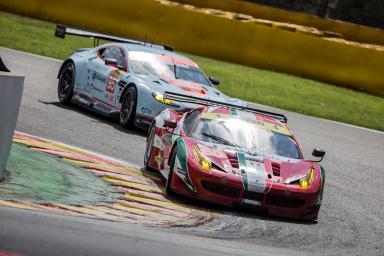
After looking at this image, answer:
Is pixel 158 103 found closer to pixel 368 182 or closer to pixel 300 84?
pixel 368 182

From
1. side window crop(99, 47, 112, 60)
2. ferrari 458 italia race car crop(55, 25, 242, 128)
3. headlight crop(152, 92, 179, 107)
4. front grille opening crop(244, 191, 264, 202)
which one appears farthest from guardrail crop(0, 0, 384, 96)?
front grille opening crop(244, 191, 264, 202)

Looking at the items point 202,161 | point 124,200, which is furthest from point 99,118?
point 124,200

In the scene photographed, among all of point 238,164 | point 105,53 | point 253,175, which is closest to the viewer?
point 253,175

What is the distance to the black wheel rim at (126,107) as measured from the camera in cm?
1663

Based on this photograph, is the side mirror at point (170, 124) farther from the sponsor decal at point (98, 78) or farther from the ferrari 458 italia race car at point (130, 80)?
the sponsor decal at point (98, 78)

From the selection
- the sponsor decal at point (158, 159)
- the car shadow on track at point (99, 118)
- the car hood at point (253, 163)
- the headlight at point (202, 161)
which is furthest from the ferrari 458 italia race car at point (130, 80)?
the headlight at point (202, 161)

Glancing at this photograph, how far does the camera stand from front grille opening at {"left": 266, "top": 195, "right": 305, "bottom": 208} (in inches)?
449

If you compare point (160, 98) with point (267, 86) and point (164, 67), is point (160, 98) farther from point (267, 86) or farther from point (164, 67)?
point (267, 86)

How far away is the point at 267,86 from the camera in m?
24.8

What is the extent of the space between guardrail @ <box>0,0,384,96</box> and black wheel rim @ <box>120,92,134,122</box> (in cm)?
933

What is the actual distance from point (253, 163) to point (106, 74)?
21.0ft

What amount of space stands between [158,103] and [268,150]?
4172 mm

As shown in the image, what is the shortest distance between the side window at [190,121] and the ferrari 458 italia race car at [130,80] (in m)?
2.98

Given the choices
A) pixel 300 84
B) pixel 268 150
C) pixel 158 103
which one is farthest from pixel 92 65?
pixel 300 84
